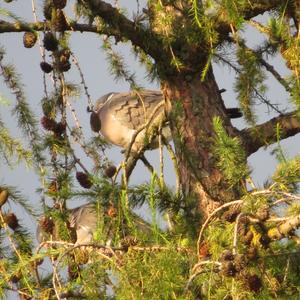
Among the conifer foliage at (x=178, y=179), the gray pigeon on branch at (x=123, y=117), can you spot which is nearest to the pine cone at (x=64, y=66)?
the conifer foliage at (x=178, y=179)

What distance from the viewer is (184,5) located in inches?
135

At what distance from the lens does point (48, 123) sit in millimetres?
2840

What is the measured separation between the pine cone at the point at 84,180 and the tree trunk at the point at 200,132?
0.50 metres

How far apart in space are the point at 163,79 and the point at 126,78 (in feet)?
0.38

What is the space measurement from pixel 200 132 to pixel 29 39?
642 millimetres

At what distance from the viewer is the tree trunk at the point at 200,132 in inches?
130

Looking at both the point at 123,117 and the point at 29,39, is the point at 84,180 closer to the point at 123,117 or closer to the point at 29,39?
the point at 29,39

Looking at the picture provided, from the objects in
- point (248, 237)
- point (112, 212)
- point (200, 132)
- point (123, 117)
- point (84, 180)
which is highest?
point (123, 117)


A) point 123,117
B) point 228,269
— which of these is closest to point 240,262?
point 228,269

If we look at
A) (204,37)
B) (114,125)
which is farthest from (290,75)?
(114,125)

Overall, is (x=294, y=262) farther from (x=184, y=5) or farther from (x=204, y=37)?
(x=184, y=5)

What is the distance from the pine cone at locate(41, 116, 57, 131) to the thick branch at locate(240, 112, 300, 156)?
0.78 metres

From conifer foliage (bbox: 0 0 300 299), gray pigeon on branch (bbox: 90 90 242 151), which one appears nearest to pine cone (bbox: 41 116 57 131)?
conifer foliage (bbox: 0 0 300 299)

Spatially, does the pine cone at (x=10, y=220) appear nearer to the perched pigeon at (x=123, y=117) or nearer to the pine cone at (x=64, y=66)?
the pine cone at (x=64, y=66)
